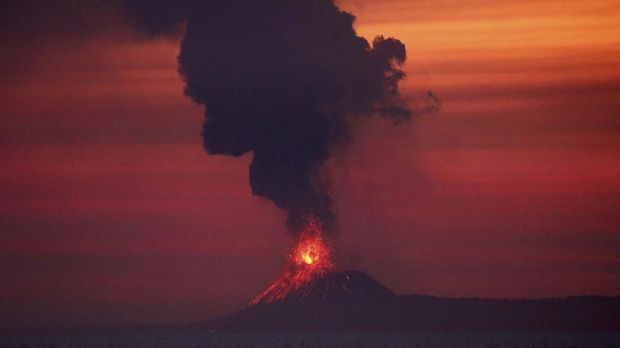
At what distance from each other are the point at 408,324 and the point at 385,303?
142 inches

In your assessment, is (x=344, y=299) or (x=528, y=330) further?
(x=528, y=330)

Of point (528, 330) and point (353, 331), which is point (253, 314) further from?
point (528, 330)

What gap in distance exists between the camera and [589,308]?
185 metres

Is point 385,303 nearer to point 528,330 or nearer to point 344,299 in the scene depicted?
point 344,299

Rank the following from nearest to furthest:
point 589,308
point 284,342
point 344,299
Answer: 1. point 284,342
2. point 344,299
3. point 589,308

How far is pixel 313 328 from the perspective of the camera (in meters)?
162

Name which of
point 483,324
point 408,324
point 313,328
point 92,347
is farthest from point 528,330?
point 92,347

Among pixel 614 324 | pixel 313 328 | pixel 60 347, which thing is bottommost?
pixel 60 347

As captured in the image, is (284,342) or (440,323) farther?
(440,323)

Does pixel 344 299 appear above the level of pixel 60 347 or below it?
above

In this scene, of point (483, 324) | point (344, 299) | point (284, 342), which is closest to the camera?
point (284, 342)

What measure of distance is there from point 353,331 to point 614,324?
33.2 m

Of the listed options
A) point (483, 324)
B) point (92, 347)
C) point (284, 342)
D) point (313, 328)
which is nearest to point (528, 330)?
point (483, 324)

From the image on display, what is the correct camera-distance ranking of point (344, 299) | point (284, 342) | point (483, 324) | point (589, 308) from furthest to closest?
1. point (589, 308)
2. point (483, 324)
3. point (344, 299)
4. point (284, 342)
